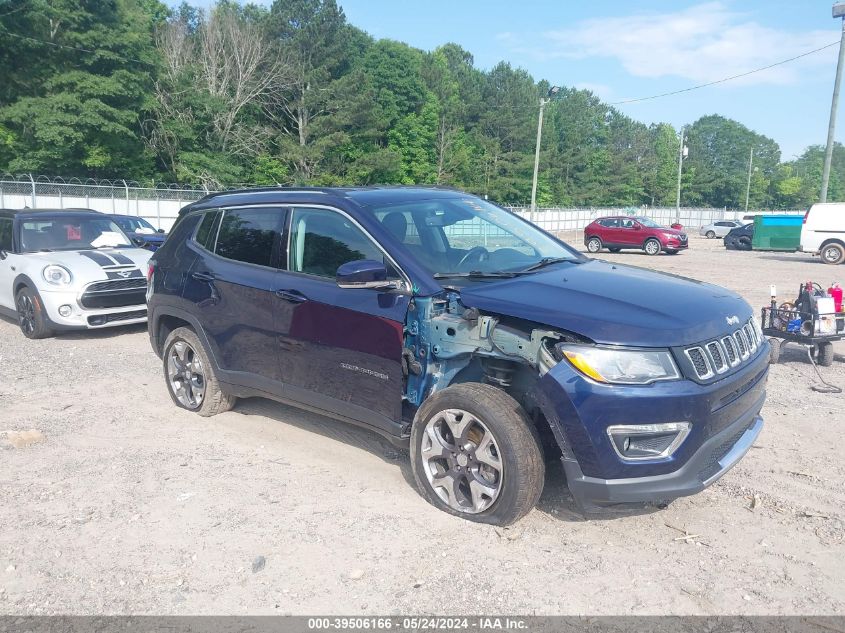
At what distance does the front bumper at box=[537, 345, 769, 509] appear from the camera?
3.40 meters

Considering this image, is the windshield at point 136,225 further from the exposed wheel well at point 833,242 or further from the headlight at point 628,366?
the exposed wheel well at point 833,242

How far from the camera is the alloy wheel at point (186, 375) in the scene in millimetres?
5898

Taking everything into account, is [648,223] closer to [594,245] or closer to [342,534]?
[594,245]

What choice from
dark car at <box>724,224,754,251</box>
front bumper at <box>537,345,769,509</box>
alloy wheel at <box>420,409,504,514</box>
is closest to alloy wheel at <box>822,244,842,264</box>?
dark car at <box>724,224,754,251</box>

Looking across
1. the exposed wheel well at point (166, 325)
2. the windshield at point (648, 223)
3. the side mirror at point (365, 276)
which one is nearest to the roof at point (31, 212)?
the exposed wheel well at point (166, 325)

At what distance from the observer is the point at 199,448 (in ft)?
17.3

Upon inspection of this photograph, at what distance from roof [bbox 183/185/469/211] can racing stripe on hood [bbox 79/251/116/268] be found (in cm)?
432

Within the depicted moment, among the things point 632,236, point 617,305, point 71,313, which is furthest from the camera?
point 632,236

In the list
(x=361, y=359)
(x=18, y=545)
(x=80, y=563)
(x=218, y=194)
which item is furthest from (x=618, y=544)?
(x=218, y=194)

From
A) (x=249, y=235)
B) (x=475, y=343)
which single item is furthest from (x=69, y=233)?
(x=475, y=343)

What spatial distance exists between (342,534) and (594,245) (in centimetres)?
2891

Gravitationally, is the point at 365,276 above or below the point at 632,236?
above

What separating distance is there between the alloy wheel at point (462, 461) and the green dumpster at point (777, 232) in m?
30.7

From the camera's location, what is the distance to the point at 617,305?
3719mm
